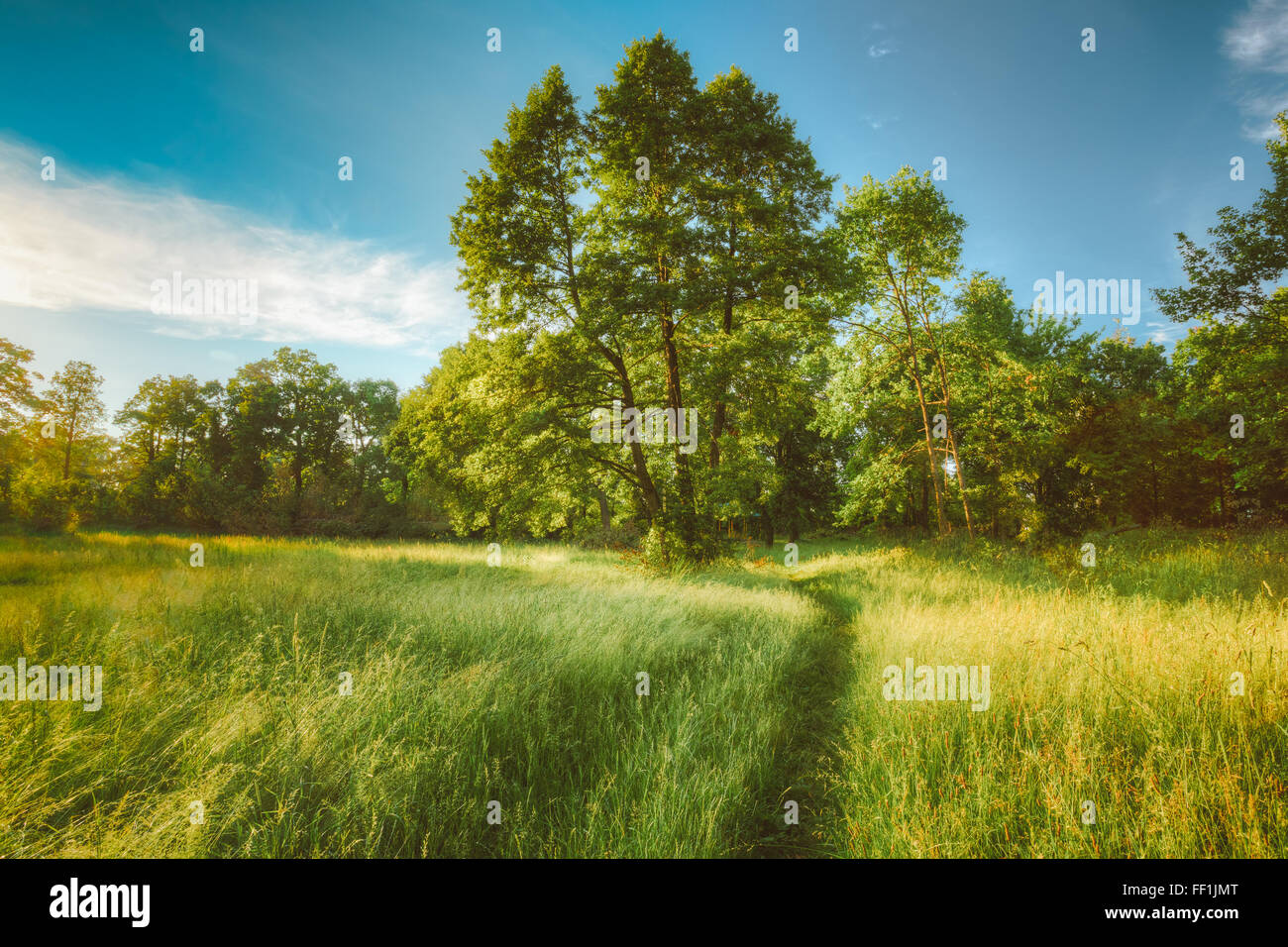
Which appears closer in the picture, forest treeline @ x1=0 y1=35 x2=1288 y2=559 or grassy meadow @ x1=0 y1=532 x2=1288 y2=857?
grassy meadow @ x1=0 y1=532 x2=1288 y2=857

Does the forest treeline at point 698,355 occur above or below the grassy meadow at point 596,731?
above

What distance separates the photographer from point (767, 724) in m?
4.06

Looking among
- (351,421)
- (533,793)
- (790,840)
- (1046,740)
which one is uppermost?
(351,421)

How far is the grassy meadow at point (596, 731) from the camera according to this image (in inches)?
99.0

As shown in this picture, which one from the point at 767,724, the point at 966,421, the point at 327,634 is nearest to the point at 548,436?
the point at 327,634

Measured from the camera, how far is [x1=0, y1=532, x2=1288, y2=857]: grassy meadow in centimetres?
251

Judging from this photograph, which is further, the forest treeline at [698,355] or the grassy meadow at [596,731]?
the forest treeline at [698,355]

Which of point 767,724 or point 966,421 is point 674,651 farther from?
point 966,421

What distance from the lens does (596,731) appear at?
12.8 ft

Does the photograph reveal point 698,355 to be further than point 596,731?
Yes

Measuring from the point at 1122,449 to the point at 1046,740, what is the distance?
81.9 ft

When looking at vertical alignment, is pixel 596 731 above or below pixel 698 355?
below

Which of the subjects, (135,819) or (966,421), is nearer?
(135,819)
